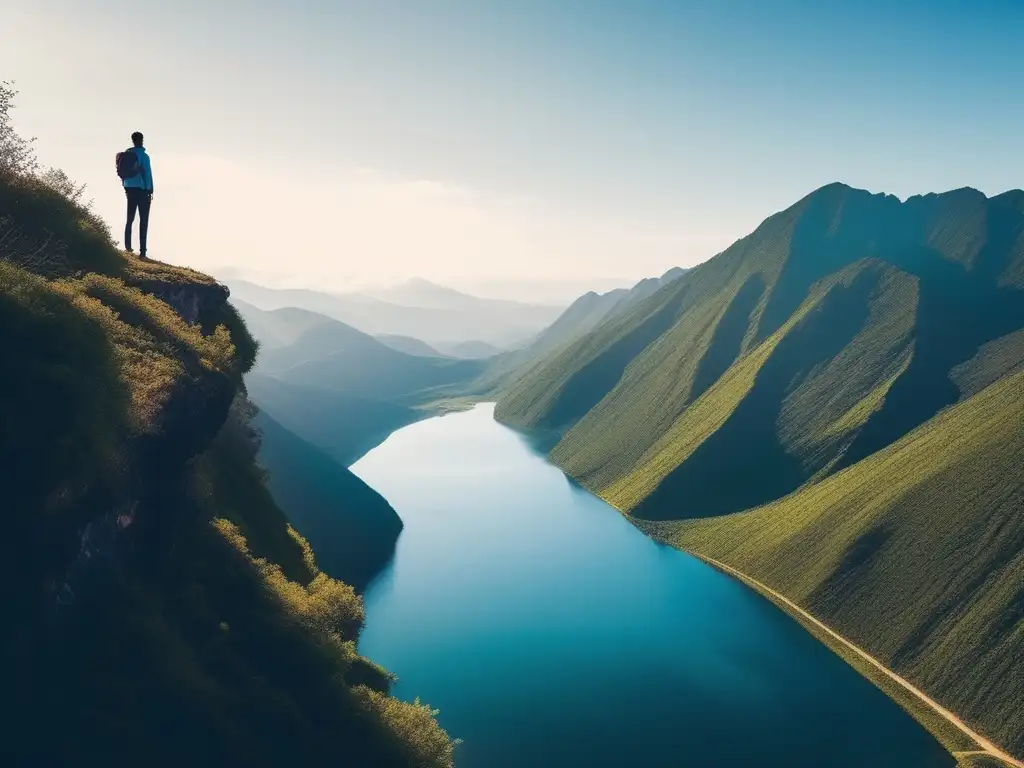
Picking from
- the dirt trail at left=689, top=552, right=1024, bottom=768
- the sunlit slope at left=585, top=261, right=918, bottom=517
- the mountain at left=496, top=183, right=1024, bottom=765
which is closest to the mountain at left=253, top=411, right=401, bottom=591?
the mountain at left=496, top=183, right=1024, bottom=765

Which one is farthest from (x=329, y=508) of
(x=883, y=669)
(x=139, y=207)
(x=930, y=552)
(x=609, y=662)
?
(x=930, y=552)

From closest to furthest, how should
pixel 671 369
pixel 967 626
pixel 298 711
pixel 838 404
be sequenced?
pixel 298 711 → pixel 967 626 → pixel 838 404 → pixel 671 369

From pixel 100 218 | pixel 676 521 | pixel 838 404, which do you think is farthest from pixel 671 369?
pixel 100 218

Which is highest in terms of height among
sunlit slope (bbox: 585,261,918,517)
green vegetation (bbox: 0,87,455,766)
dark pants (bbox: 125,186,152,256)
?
sunlit slope (bbox: 585,261,918,517)

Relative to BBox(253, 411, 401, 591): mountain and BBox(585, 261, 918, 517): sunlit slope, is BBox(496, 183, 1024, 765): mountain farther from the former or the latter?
BBox(253, 411, 401, 591): mountain

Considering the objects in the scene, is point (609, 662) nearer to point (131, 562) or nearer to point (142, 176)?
point (131, 562)

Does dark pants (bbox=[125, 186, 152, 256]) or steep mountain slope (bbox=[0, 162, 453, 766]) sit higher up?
dark pants (bbox=[125, 186, 152, 256])

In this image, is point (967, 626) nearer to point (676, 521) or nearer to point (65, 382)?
point (676, 521)
